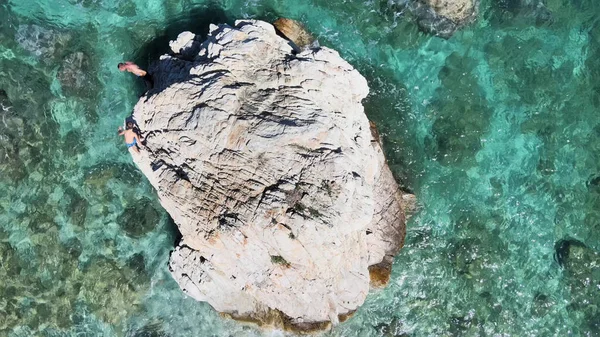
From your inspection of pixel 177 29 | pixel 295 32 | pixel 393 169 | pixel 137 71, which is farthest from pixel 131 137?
pixel 393 169

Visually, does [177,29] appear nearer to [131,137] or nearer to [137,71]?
[137,71]

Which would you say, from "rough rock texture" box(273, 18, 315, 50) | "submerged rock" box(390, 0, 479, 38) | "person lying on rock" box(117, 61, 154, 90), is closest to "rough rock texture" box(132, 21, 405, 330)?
"person lying on rock" box(117, 61, 154, 90)

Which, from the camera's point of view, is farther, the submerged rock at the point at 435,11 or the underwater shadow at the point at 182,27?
the submerged rock at the point at 435,11

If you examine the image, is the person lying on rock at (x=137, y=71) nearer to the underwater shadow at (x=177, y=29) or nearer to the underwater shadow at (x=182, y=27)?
the underwater shadow at (x=177, y=29)

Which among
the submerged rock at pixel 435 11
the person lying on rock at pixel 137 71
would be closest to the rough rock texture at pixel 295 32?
the submerged rock at pixel 435 11

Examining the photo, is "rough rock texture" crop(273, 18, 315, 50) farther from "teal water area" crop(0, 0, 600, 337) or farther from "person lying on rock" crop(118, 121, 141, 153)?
"person lying on rock" crop(118, 121, 141, 153)

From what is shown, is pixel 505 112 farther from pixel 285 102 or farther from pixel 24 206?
pixel 24 206
